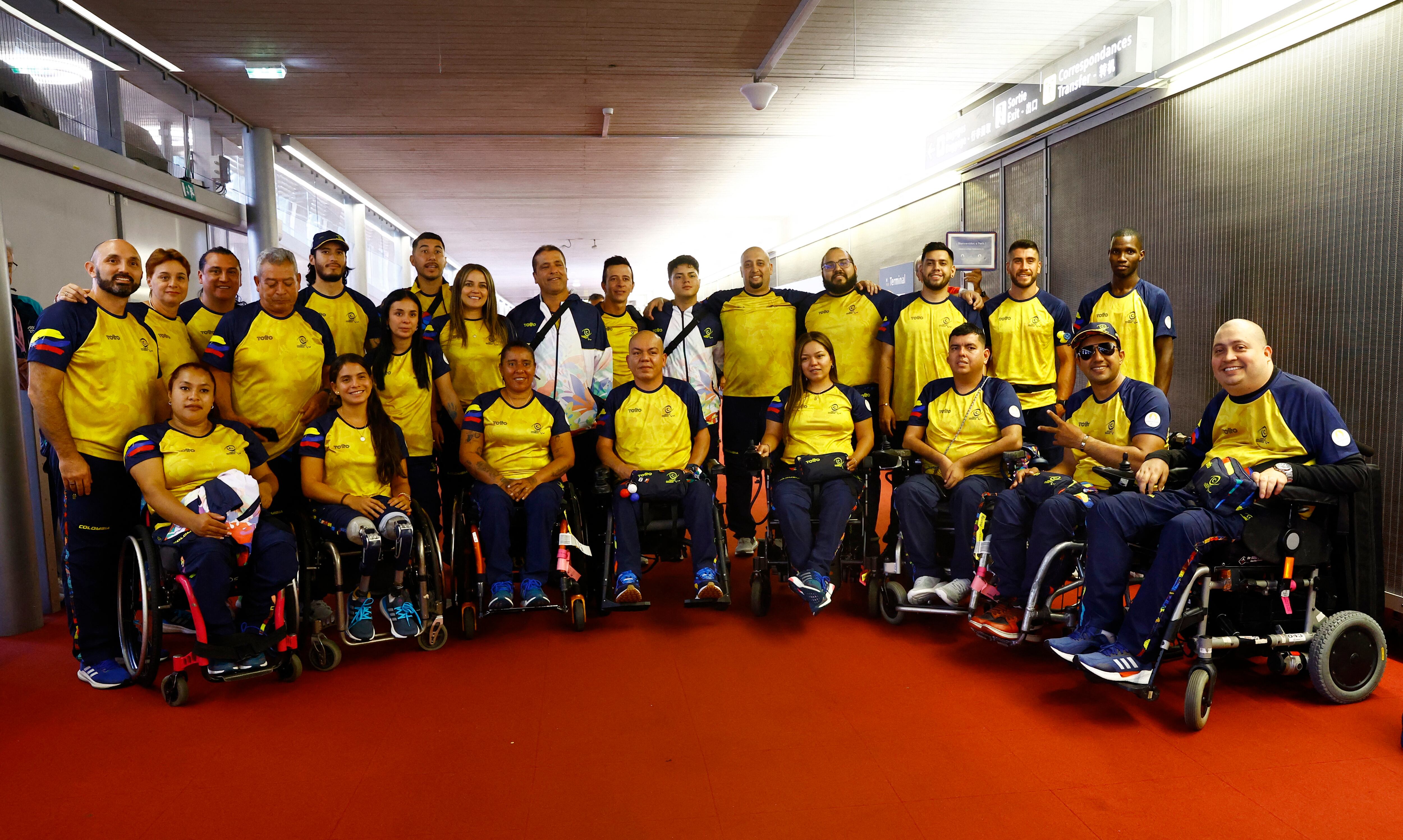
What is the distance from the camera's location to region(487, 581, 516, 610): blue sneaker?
325cm

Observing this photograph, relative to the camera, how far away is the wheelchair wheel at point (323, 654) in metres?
3.01

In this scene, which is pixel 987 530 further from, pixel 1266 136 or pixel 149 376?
pixel 149 376

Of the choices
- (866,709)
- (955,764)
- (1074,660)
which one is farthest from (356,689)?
(1074,660)

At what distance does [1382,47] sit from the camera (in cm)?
326

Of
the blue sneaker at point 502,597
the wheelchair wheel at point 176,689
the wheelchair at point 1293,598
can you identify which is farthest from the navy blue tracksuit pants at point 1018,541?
the wheelchair wheel at point 176,689

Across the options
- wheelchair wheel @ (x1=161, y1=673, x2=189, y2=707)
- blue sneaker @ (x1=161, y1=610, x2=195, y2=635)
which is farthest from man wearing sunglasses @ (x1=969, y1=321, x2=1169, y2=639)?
blue sneaker @ (x1=161, y1=610, x2=195, y2=635)

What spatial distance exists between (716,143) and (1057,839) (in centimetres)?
764

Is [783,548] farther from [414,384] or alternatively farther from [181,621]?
[181,621]

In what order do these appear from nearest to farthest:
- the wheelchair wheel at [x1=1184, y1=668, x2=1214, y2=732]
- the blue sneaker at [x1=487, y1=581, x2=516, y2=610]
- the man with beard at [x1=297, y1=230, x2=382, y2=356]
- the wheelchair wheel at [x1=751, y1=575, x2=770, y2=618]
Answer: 1. the wheelchair wheel at [x1=1184, y1=668, x2=1214, y2=732]
2. the blue sneaker at [x1=487, y1=581, x2=516, y2=610]
3. the wheelchair wheel at [x1=751, y1=575, x2=770, y2=618]
4. the man with beard at [x1=297, y1=230, x2=382, y2=356]

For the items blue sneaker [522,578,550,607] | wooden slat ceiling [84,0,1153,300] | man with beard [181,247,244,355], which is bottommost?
blue sneaker [522,578,550,607]

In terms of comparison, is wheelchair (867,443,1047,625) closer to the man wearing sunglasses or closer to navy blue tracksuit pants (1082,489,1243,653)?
the man wearing sunglasses

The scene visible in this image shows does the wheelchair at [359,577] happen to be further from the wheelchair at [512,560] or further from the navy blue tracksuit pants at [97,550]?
the navy blue tracksuit pants at [97,550]

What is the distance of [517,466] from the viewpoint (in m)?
3.58

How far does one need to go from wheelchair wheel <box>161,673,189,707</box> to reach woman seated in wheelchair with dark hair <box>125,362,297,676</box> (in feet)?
0.36
